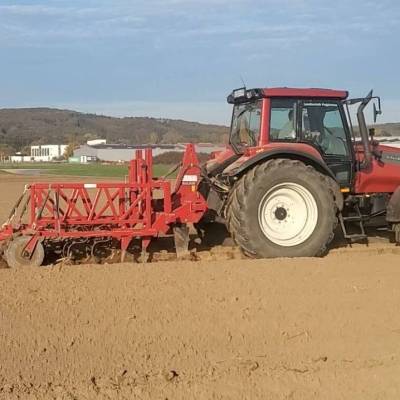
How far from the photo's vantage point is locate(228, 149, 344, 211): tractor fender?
25.7 feet

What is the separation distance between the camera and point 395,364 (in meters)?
4.64

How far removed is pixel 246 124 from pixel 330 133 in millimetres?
1087

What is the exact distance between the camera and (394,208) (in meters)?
8.45

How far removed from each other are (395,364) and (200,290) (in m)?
1.92

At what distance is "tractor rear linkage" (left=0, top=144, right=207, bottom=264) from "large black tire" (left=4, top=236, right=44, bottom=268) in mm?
12

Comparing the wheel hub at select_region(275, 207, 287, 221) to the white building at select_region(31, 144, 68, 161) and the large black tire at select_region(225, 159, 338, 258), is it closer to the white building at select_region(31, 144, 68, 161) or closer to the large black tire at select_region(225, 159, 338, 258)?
the large black tire at select_region(225, 159, 338, 258)

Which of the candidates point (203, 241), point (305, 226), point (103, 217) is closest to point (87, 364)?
point (103, 217)

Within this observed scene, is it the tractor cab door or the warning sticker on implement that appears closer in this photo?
the warning sticker on implement

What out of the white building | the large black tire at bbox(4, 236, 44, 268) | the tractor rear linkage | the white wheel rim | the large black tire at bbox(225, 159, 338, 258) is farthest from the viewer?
the white building

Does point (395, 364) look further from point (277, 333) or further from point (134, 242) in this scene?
point (134, 242)

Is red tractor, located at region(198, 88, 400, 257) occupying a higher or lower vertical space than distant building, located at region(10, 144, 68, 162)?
higher

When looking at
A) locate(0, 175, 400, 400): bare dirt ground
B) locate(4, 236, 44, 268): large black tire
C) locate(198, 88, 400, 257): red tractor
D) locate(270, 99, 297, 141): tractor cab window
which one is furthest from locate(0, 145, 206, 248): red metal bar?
locate(270, 99, 297, 141): tractor cab window

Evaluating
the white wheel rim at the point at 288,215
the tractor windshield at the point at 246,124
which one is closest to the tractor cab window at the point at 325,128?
the tractor windshield at the point at 246,124

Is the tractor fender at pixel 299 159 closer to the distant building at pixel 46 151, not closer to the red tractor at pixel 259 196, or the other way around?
the red tractor at pixel 259 196
